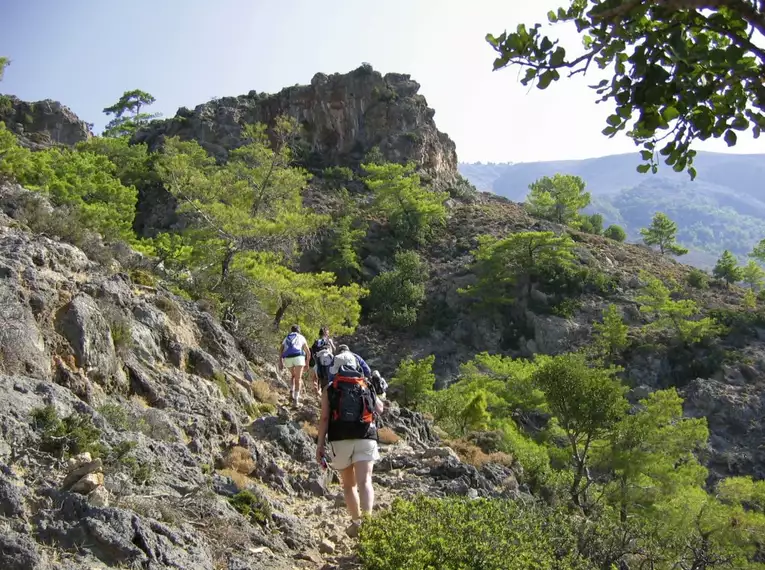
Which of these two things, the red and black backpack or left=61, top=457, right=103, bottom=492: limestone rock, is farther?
the red and black backpack

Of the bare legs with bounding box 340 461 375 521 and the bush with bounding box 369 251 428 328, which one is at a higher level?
the bare legs with bounding box 340 461 375 521

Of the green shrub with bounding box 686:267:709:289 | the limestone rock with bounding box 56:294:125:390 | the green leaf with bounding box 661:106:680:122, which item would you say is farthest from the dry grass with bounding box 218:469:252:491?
the green shrub with bounding box 686:267:709:289

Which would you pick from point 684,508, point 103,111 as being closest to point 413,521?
point 684,508

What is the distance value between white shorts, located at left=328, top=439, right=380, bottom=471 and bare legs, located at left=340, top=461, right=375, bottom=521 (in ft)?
0.15

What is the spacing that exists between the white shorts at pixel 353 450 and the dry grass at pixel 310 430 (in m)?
3.41

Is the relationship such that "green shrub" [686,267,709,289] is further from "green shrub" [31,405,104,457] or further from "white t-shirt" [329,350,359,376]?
"green shrub" [31,405,104,457]

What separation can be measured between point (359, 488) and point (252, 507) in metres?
0.84

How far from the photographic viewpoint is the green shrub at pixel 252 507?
14.9 feet

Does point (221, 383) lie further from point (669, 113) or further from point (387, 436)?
point (669, 113)

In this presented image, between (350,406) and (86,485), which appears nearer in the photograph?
(86,485)

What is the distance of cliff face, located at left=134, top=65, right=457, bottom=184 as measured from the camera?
49938 mm

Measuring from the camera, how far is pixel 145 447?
471 centimetres

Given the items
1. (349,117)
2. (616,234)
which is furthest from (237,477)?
(616,234)

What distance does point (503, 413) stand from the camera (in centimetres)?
1884
